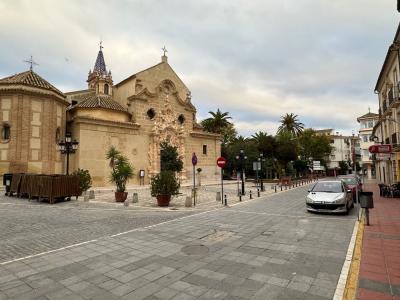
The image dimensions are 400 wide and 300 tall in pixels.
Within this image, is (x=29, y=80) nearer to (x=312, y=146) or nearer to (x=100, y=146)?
(x=100, y=146)

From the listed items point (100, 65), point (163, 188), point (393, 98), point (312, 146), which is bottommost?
point (163, 188)

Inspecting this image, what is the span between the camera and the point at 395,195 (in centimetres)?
1794

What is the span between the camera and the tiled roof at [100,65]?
152ft

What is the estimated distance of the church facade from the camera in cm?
2394

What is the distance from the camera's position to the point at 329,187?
12.8 metres

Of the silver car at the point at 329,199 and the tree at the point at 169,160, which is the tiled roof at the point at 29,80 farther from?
the silver car at the point at 329,199

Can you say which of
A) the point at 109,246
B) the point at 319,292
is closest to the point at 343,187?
the point at 319,292

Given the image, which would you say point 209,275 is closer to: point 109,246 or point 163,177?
point 109,246

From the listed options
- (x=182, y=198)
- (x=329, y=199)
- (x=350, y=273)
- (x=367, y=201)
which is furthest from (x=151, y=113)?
(x=350, y=273)

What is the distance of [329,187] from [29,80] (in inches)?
1076

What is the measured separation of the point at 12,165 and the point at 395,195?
1214 inches

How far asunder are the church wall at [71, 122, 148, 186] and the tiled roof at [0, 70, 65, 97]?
15.8ft

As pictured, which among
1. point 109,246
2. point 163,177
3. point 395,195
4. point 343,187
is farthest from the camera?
point 395,195

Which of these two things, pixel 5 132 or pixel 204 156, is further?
pixel 204 156
